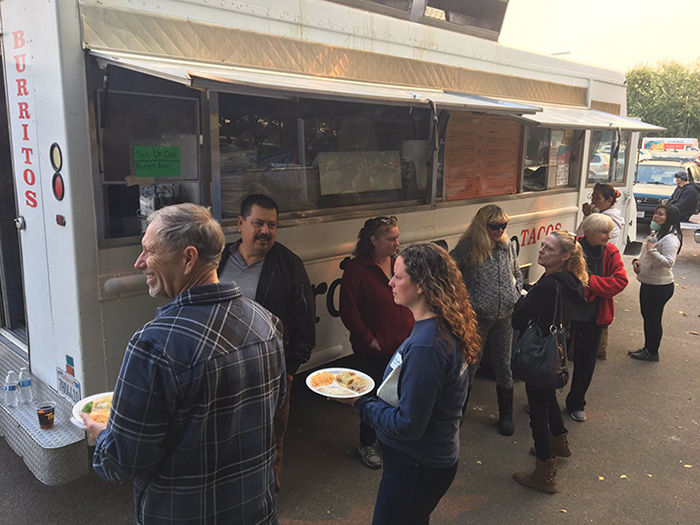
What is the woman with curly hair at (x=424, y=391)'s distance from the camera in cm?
206

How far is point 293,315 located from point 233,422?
1.57 meters

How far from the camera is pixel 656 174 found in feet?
52.5

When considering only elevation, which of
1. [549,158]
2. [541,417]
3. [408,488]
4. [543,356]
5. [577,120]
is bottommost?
[541,417]

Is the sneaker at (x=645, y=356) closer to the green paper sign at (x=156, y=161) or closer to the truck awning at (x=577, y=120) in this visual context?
the truck awning at (x=577, y=120)

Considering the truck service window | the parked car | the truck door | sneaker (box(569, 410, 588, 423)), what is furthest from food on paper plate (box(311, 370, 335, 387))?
the parked car

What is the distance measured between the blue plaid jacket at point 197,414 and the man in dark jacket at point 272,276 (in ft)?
4.41

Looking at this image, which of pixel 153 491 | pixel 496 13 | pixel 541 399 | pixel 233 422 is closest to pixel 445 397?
pixel 233 422

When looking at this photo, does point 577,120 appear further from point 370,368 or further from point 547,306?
point 370,368

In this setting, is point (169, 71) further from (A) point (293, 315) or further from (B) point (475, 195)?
(B) point (475, 195)

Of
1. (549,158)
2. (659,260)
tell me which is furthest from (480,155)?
(659,260)

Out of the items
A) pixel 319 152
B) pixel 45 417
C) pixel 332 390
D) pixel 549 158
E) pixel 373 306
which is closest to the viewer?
pixel 332 390

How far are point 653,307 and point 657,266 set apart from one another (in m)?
0.43

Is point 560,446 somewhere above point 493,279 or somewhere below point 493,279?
below

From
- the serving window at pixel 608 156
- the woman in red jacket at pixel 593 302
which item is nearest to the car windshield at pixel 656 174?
the serving window at pixel 608 156
